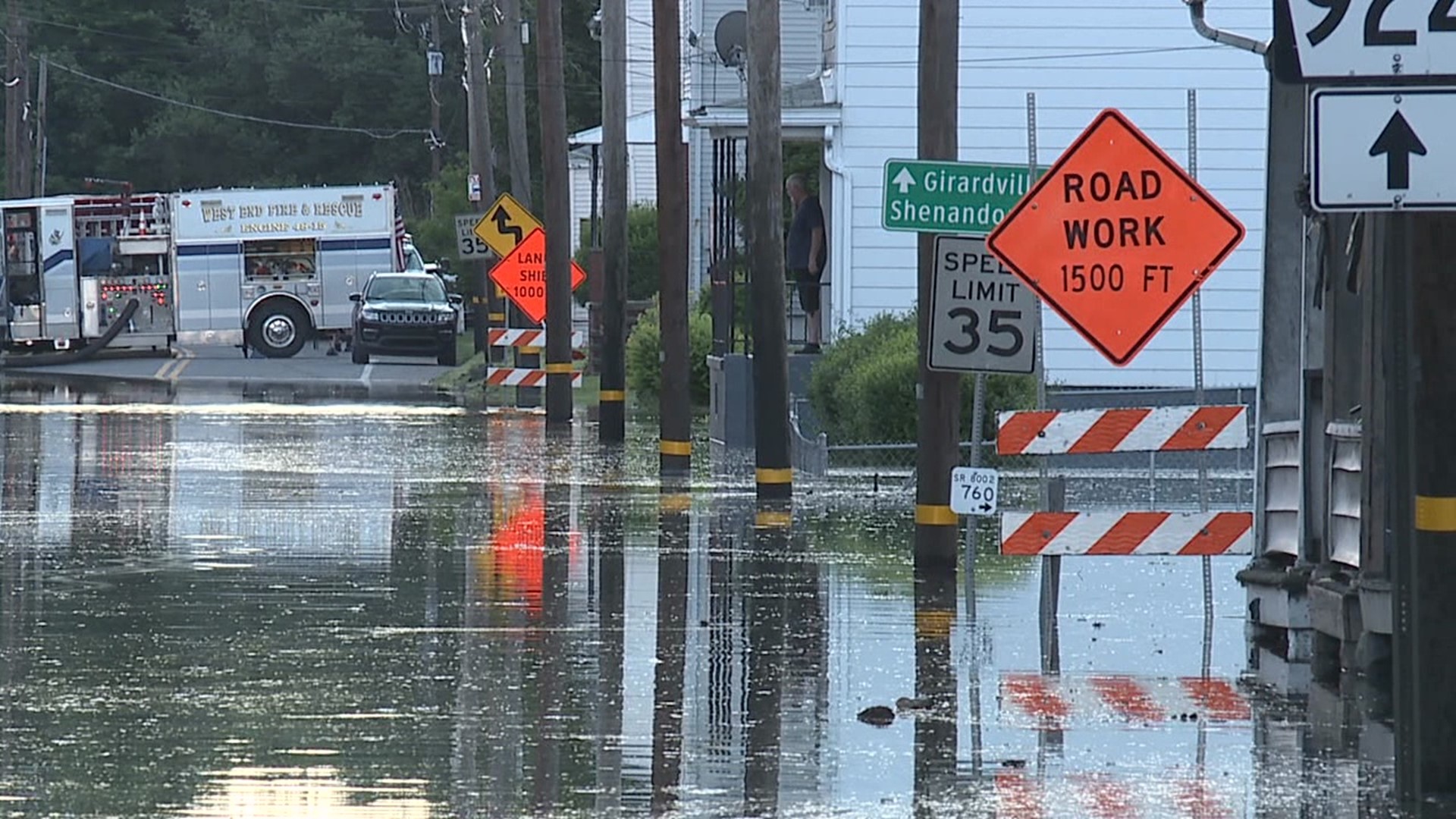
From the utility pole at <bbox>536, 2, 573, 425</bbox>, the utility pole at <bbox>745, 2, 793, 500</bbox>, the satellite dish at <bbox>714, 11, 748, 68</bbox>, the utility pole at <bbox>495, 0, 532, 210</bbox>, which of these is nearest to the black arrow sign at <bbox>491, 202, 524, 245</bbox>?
the utility pole at <bbox>536, 2, 573, 425</bbox>

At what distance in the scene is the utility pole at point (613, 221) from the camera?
26688 mm

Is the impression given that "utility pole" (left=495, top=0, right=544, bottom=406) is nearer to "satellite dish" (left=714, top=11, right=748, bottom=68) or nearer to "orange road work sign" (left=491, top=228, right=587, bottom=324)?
"satellite dish" (left=714, top=11, right=748, bottom=68)

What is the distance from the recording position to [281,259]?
48594 millimetres

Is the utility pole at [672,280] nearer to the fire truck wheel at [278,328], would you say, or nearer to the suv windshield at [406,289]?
the suv windshield at [406,289]

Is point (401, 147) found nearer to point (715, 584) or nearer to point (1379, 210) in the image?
point (715, 584)

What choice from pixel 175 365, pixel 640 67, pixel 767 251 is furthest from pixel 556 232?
pixel 640 67

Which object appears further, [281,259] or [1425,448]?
[281,259]

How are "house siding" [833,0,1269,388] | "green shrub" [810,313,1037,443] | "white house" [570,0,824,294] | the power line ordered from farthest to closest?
1. the power line
2. "white house" [570,0,824,294]
3. "house siding" [833,0,1269,388]
4. "green shrub" [810,313,1037,443]

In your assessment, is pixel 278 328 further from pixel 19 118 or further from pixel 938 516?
pixel 938 516

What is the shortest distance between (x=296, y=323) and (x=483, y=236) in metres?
16.0

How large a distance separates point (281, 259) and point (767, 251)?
30365 millimetres

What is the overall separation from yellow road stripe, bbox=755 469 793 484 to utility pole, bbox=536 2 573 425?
9.61 m

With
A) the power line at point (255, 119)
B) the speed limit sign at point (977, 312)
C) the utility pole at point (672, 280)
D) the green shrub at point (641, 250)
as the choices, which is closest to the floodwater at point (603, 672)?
the speed limit sign at point (977, 312)

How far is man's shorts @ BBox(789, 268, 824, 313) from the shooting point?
A: 27172mm
